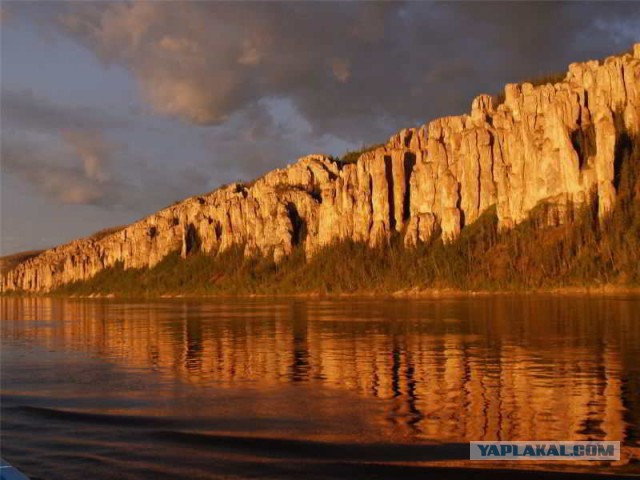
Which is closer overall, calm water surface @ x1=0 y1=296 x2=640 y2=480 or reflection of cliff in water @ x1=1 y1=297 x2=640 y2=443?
calm water surface @ x1=0 y1=296 x2=640 y2=480

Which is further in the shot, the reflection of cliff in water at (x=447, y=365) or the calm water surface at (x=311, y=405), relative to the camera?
the reflection of cliff in water at (x=447, y=365)

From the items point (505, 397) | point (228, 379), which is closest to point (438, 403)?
point (505, 397)

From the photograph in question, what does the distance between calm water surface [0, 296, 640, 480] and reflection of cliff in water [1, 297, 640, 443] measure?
14cm

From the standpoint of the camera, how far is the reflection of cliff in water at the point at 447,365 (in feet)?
79.8

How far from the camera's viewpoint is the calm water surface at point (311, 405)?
2020 centimetres

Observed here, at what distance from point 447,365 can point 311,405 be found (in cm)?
1334

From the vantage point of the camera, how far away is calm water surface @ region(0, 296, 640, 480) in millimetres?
20203

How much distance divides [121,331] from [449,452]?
204ft

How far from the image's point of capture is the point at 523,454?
20.0 meters

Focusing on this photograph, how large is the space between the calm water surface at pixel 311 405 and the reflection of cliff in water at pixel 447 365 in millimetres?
136

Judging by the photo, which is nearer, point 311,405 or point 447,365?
point 311,405

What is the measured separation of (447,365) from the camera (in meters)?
38.9

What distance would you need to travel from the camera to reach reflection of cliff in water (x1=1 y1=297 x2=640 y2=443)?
2431 centimetres

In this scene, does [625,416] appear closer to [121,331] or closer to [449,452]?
[449,452]
